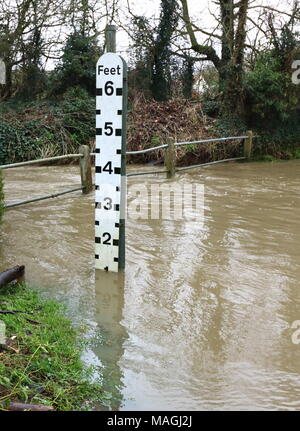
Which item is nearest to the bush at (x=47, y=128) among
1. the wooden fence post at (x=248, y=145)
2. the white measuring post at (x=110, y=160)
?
the wooden fence post at (x=248, y=145)

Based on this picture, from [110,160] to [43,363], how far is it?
90.4 inches

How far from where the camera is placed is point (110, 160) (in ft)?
15.6

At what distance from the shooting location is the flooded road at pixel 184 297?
3.08 meters

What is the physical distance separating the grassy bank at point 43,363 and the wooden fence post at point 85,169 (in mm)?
4913

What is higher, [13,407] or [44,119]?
[44,119]

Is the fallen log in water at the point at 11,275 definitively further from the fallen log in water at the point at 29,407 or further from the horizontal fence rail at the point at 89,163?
the horizontal fence rail at the point at 89,163

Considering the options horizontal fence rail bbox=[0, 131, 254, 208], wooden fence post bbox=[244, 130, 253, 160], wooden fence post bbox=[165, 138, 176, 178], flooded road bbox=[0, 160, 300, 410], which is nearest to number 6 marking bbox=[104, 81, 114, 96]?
flooded road bbox=[0, 160, 300, 410]

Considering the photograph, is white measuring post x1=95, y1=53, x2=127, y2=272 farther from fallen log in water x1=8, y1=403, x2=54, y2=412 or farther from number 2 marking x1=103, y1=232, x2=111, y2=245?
fallen log in water x1=8, y1=403, x2=54, y2=412

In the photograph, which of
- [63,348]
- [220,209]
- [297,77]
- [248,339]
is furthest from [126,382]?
[297,77]

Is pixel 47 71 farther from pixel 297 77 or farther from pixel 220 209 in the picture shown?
pixel 220 209

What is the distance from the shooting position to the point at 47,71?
1681cm

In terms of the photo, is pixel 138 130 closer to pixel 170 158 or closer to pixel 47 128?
pixel 47 128
